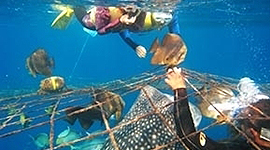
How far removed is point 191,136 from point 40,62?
5.17 m

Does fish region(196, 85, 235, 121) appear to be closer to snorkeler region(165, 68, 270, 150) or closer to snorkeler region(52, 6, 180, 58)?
snorkeler region(165, 68, 270, 150)

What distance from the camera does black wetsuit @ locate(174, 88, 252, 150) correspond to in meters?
4.85

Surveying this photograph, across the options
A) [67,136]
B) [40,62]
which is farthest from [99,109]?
[67,136]

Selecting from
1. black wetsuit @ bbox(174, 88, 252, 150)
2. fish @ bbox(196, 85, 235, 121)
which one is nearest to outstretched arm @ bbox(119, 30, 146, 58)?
fish @ bbox(196, 85, 235, 121)

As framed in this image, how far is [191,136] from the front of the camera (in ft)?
15.8

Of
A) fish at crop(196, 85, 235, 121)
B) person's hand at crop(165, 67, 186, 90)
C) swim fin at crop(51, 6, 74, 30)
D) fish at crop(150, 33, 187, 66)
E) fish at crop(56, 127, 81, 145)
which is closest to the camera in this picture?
person's hand at crop(165, 67, 186, 90)

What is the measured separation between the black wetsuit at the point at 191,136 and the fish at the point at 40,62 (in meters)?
4.78

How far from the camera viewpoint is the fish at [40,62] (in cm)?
885

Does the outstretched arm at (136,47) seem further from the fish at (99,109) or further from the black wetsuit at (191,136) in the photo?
the black wetsuit at (191,136)

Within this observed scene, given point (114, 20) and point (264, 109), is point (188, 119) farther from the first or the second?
point (114, 20)

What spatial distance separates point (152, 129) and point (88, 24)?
13.7ft

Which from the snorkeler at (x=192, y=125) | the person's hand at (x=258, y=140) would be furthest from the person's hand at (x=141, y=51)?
the person's hand at (x=258, y=140)

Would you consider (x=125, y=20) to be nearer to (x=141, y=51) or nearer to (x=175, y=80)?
(x=141, y=51)

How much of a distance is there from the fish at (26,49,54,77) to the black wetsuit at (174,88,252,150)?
4.78 m
